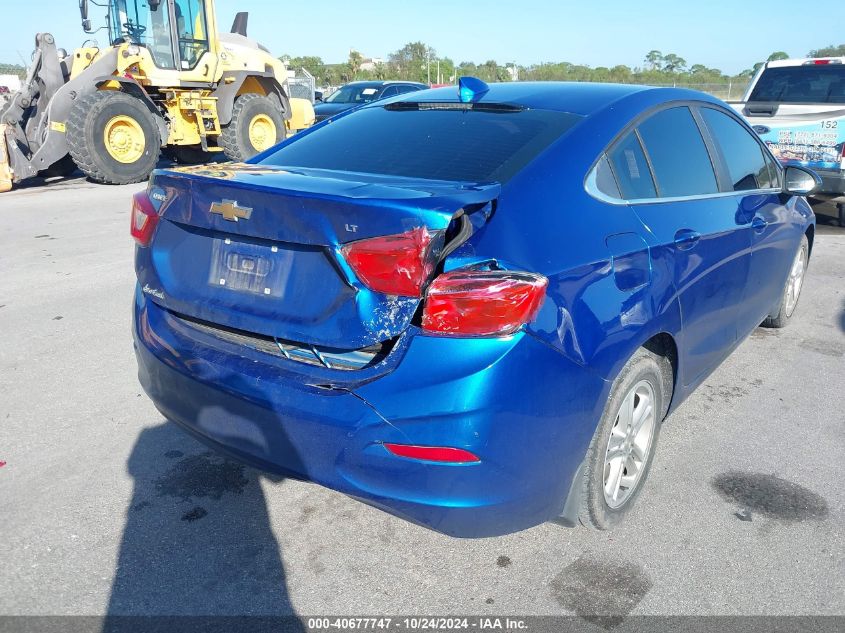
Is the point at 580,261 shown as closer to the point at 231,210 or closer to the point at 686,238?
the point at 686,238

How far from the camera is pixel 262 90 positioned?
13727 mm

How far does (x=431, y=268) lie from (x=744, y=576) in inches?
65.4

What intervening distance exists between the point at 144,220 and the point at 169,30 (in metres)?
10.6

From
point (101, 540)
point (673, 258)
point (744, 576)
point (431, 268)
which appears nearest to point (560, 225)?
point (431, 268)

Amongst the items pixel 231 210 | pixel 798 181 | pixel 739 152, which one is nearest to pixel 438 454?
pixel 231 210

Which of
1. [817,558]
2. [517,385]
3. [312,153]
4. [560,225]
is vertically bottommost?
[817,558]

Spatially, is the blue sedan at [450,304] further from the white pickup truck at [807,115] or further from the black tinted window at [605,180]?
the white pickup truck at [807,115]

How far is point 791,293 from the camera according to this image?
207 inches

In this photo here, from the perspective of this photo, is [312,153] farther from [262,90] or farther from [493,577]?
[262,90]

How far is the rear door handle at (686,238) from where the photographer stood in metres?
2.90

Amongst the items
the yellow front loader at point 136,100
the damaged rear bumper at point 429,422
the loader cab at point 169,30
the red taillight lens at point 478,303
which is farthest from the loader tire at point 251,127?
the red taillight lens at point 478,303

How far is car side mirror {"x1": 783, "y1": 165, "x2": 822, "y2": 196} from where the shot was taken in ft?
13.9

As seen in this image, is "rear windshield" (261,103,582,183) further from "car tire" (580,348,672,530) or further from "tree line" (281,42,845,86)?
"tree line" (281,42,845,86)

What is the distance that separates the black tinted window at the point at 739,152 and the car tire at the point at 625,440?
1.33 metres
